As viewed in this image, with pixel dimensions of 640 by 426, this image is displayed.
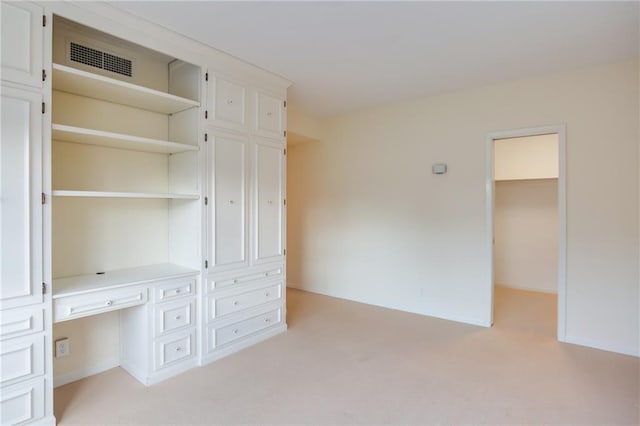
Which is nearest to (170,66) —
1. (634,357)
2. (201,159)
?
(201,159)

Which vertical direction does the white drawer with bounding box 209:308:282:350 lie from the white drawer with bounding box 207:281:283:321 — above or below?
below

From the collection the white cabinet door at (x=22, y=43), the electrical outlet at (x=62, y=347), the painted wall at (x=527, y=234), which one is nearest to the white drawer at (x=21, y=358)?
the electrical outlet at (x=62, y=347)

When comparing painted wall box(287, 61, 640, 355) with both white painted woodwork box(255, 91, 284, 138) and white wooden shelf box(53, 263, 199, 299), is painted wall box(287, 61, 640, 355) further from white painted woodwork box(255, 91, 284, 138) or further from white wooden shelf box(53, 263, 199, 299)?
white wooden shelf box(53, 263, 199, 299)

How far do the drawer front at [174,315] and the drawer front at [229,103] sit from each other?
1577 millimetres

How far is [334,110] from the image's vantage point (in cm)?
484

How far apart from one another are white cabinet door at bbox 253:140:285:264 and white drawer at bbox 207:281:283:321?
298mm

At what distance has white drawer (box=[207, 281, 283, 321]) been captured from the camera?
301cm

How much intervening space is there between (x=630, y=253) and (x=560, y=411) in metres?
1.79

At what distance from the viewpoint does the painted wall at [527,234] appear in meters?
5.45

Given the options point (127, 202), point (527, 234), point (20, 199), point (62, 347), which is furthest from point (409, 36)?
point (527, 234)

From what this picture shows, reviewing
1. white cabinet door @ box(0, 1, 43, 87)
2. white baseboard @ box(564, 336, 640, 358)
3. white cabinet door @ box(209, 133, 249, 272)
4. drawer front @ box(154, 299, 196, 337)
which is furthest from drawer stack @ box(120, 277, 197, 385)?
white baseboard @ box(564, 336, 640, 358)

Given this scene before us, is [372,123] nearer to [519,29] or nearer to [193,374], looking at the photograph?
[519,29]

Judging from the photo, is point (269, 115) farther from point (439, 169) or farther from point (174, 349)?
point (174, 349)

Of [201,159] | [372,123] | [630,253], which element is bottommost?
[630,253]
